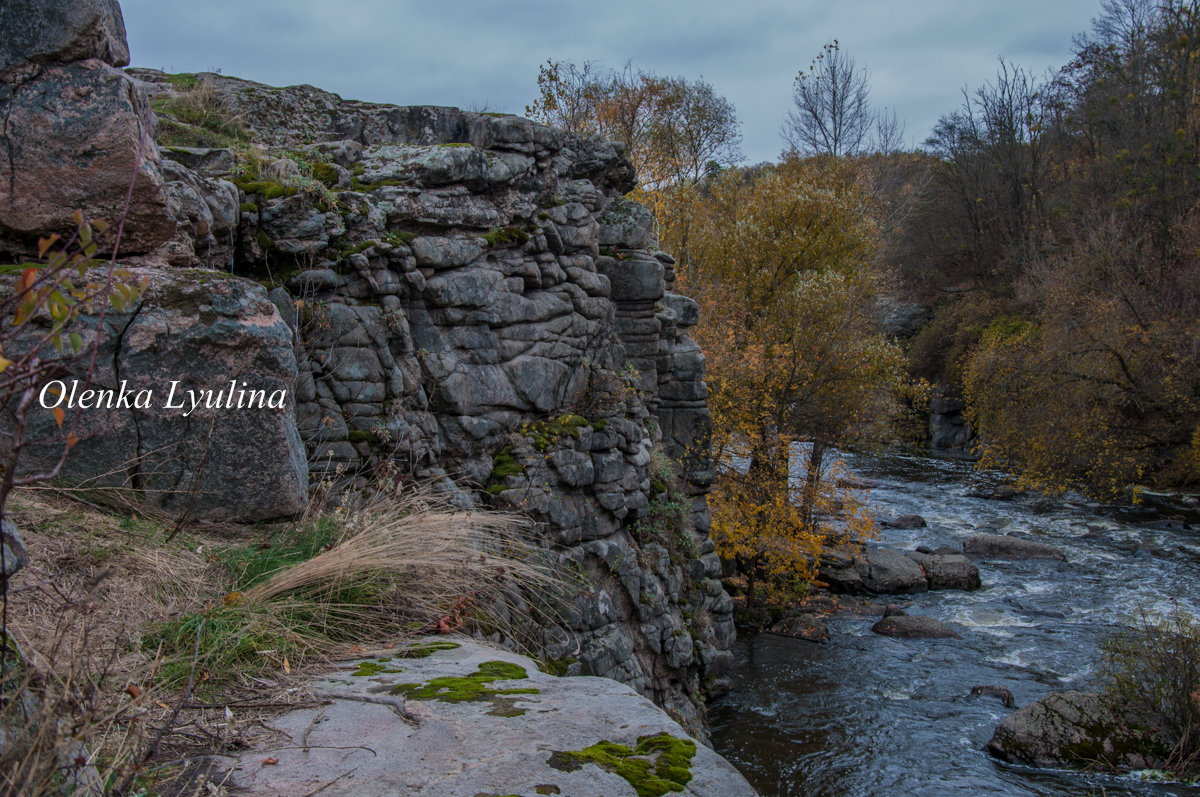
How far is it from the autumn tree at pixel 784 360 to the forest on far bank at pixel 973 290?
0.06 m

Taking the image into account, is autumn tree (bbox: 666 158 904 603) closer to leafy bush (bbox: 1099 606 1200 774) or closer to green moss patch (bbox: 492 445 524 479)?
leafy bush (bbox: 1099 606 1200 774)

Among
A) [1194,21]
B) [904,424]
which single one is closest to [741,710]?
[904,424]

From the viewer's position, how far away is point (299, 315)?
25.1 feet

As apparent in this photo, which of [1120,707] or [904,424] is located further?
[904,424]

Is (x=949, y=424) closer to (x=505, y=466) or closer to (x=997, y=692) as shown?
(x=997, y=692)

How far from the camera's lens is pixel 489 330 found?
957 cm

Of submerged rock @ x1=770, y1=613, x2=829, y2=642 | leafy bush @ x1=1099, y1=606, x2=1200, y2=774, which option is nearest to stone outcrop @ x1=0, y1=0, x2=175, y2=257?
leafy bush @ x1=1099, y1=606, x2=1200, y2=774

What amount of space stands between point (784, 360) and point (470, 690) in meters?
17.2

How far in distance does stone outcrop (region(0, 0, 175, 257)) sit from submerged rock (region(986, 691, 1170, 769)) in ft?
40.5

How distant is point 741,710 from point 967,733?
11.5ft

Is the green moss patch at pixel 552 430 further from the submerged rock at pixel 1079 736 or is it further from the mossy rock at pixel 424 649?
the submerged rock at pixel 1079 736

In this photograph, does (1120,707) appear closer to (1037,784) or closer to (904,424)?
(1037,784)

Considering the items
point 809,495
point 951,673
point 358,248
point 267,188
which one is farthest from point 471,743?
point 809,495

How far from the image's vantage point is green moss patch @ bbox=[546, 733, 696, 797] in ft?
9.00
